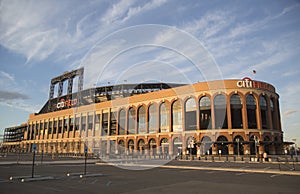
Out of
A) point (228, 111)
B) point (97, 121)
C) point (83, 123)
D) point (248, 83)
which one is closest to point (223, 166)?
point (228, 111)

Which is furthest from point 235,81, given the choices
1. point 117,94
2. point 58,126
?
point 58,126

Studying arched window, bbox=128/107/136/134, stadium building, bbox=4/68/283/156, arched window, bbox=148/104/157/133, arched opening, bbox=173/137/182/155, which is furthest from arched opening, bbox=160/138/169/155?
arched window, bbox=128/107/136/134

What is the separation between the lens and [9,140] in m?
187

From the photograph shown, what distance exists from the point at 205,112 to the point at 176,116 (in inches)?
340

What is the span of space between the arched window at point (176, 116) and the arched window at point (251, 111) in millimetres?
17846

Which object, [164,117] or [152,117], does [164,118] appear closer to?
[164,117]

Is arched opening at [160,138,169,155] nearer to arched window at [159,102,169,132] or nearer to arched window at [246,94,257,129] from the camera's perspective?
arched window at [159,102,169,132]

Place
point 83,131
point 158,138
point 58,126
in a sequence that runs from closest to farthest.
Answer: point 158,138
point 83,131
point 58,126

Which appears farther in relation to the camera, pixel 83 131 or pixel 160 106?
pixel 83 131

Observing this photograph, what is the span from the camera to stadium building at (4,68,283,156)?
63.4 meters

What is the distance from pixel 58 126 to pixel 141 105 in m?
48.0

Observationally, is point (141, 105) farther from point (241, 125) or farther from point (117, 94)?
point (241, 125)

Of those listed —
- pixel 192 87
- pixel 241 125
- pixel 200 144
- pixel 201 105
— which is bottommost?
pixel 200 144

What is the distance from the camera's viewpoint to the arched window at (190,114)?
68.1m
